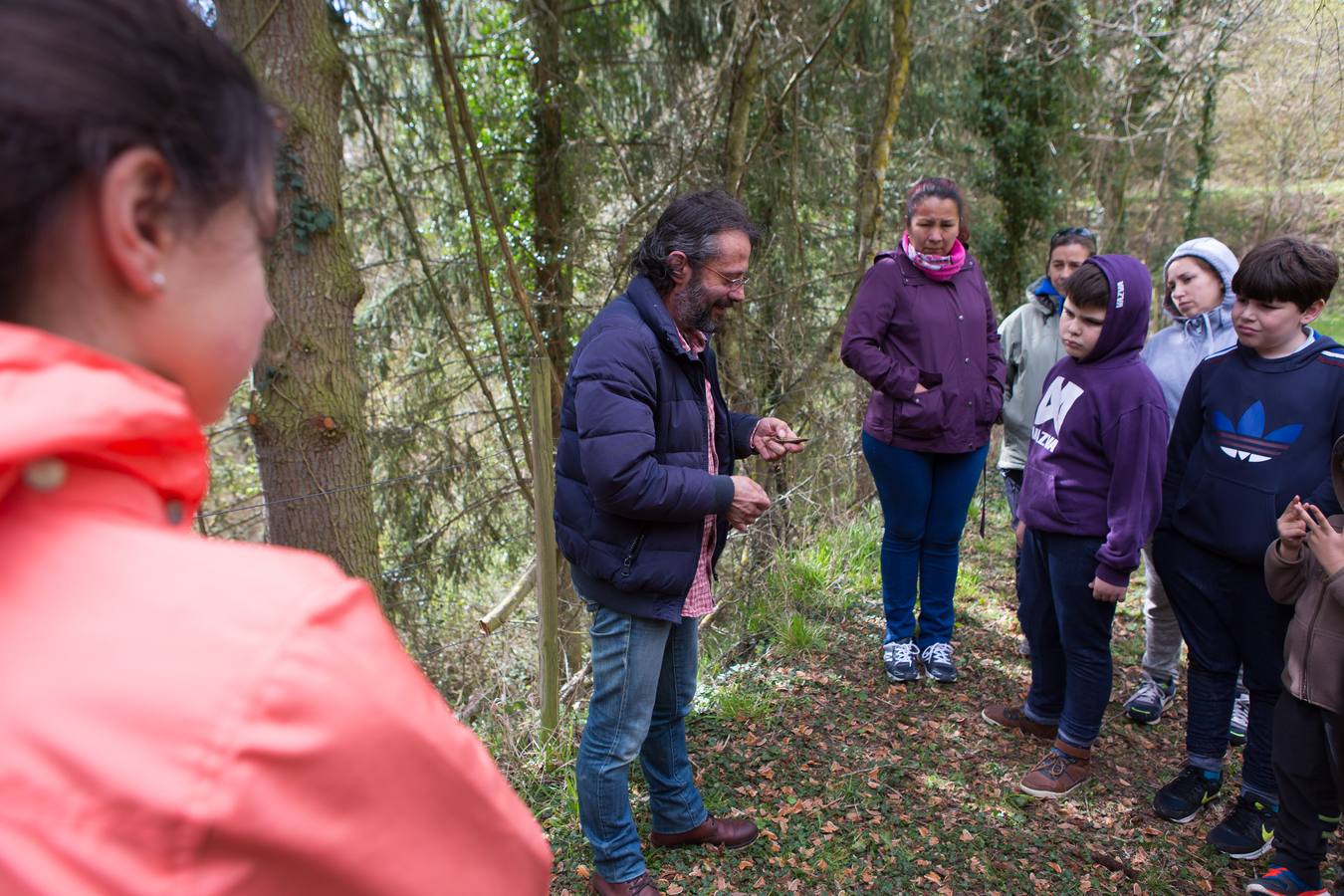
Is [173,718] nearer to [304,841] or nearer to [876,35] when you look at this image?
[304,841]

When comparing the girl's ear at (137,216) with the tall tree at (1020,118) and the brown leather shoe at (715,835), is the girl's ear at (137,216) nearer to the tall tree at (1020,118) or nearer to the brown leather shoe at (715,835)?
the brown leather shoe at (715,835)

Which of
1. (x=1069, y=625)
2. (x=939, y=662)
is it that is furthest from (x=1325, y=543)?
(x=939, y=662)

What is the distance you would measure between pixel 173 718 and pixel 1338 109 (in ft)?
35.0

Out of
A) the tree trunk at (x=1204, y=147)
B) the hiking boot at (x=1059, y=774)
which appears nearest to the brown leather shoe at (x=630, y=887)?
the hiking boot at (x=1059, y=774)

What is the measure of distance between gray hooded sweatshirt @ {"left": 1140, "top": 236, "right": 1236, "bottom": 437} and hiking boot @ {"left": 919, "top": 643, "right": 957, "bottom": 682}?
1424 millimetres

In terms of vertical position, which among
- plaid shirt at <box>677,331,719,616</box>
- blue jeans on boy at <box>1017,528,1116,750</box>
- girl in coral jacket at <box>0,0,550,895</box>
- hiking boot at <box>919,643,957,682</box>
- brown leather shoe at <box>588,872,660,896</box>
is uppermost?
girl in coral jacket at <box>0,0,550,895</box>

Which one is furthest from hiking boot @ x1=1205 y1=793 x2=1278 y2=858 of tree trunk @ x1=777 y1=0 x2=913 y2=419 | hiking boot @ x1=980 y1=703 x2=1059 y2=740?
tree trunk @ x1=777 y1=0 x2=913 y2=419

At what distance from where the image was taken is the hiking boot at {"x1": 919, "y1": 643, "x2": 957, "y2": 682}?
4023 mm

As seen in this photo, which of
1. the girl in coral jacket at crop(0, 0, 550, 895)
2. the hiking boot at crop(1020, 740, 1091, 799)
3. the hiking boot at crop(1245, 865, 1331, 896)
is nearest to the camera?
the girl in coral jacket at crop(0, 0, 550, 895)

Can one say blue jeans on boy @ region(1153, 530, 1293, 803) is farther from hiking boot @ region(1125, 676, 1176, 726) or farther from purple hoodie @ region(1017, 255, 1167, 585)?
hiking boot @ region(1125, 676, 1176, 726)

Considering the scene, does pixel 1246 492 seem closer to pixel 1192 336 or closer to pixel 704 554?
pixel 1192 336

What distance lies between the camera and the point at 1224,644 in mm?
3029

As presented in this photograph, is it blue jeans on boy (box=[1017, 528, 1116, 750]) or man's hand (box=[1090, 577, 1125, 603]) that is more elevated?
man's hand (box=[1090, 577, 1125, 603])

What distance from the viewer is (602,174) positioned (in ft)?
22.4
